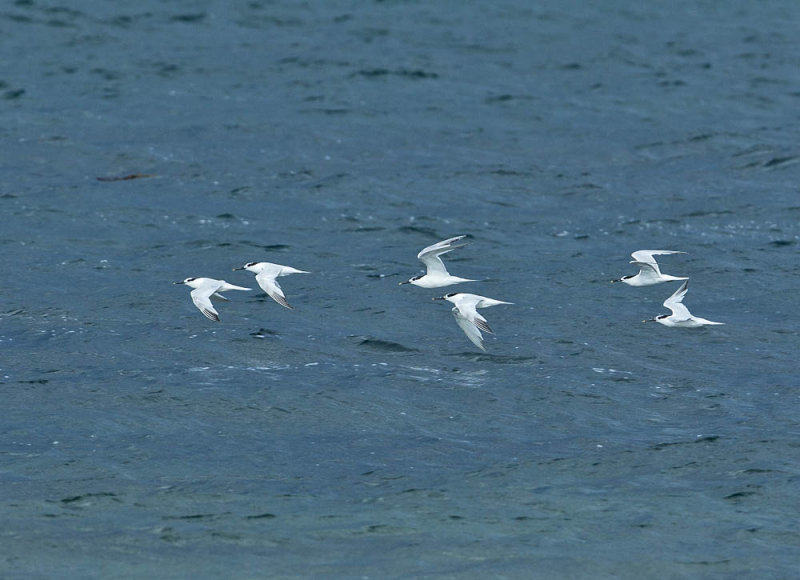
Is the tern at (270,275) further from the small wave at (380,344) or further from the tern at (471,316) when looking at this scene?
the tern at (471,316)

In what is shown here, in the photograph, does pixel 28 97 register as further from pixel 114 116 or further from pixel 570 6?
pixel 570 6

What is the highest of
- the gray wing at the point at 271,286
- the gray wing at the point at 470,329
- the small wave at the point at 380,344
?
the gray wing at the point at 271,286

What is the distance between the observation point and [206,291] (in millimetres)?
23875

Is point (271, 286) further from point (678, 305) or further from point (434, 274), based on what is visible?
point (678, 305)

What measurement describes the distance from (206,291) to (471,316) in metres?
4.63

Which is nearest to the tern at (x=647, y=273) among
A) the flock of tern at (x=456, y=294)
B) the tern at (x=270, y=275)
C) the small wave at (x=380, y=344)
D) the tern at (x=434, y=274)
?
the flock of tern at (x=456, y=294)

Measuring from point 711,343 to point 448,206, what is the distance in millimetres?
8791

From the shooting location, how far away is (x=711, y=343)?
2364 centimetres

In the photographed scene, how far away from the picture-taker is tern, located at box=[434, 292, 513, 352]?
75.3ft

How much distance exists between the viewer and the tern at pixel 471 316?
2294 centimetres

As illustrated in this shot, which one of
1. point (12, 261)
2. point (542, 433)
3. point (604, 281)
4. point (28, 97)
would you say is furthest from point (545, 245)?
point (28, 97)

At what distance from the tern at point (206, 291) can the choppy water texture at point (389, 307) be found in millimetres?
618

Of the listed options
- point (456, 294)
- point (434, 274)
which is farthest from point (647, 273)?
point (434, 274)

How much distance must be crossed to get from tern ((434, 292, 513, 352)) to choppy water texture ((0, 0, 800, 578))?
15.2 inches
